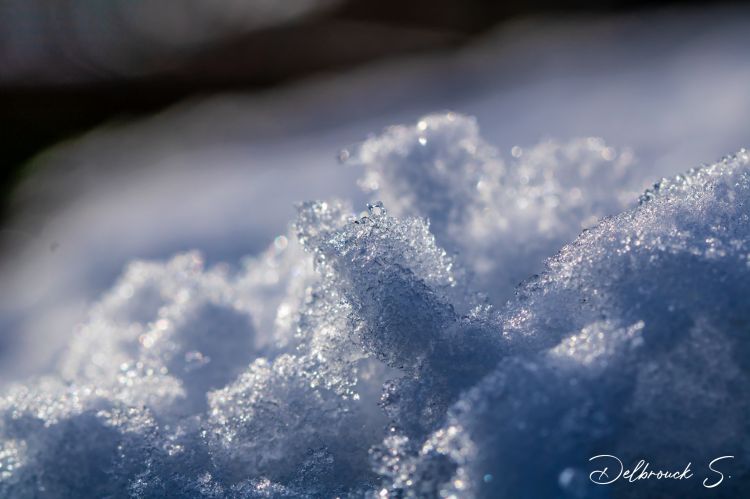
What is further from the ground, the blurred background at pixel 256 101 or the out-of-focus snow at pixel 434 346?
the blurred background at pixel 256 101

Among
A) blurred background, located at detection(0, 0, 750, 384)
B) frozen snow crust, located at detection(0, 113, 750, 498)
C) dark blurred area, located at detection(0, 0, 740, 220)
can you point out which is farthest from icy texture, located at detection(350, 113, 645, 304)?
dark blurred area, located at detection(0, 0, 740, 220)

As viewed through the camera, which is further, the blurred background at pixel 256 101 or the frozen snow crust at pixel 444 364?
the blurred background at pixel 256 101

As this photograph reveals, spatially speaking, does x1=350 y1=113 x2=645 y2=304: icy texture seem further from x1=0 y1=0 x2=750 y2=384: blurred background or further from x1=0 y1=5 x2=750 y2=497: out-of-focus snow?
x1=0 y1=0 x2=750 y2=384: blurred background

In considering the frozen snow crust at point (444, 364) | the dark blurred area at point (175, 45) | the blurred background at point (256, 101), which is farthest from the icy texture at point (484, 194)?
the dark blurred area at point (175, 45)

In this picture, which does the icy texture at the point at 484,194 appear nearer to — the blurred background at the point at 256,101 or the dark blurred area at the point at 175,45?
the blurred background at the point at 256,101

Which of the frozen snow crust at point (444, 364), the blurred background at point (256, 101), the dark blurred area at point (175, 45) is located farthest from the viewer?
the dark blurred area at point (175, 45)

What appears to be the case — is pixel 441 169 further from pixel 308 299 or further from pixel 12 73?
pixel 12 73

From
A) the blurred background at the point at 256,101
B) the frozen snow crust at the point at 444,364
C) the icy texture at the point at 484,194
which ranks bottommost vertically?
the frozen snow crust at the point at 444,364

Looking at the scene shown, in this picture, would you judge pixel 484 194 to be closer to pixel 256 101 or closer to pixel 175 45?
pixel 256 101
